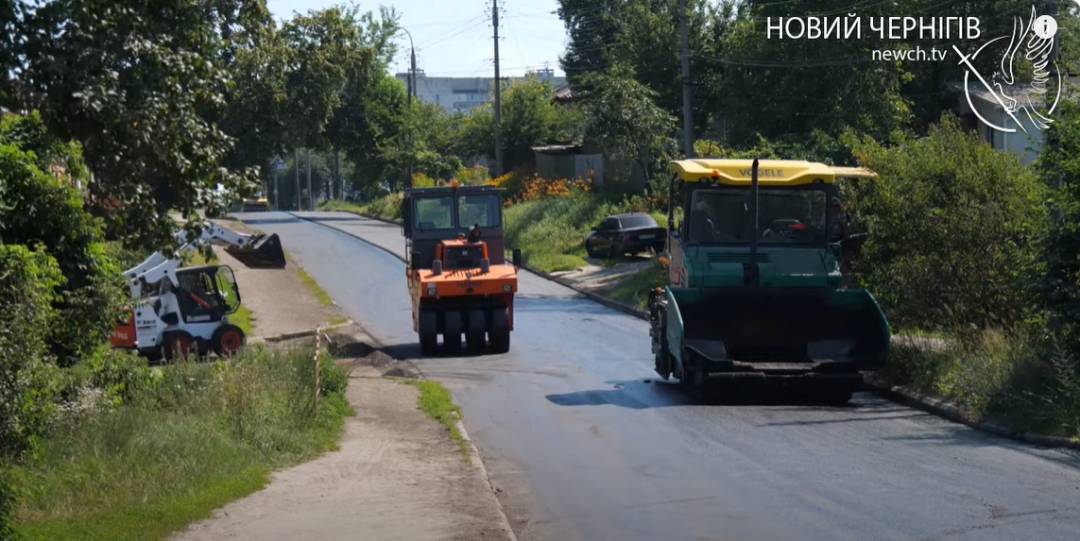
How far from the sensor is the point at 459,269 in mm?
25688

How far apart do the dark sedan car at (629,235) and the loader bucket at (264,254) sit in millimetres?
23507

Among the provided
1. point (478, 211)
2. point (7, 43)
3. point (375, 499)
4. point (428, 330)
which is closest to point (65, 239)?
point (375, 499)

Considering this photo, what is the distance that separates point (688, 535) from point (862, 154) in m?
12.0

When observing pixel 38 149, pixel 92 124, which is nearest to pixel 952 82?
pixel 38 149

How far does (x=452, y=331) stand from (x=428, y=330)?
0.46 m

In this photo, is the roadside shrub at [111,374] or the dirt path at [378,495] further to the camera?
the roadside shrub at [111,374]

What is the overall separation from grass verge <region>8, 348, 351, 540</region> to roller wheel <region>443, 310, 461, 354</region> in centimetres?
825

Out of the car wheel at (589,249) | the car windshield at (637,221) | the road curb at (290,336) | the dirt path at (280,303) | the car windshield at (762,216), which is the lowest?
the road curb at (290,336)

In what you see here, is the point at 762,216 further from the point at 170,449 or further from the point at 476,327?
the point at 170,449

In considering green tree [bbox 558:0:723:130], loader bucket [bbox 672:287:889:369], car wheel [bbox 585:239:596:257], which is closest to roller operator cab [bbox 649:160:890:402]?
loader bucket [bbox 672:287:889:369]

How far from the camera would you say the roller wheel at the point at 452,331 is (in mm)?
25312

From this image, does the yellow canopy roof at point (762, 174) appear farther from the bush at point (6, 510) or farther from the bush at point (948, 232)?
the bush at point (6, 510)

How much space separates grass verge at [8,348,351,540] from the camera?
10.2 m

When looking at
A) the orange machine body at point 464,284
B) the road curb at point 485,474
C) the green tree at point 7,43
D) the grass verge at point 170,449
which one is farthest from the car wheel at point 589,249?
the green tree at point 7,43
